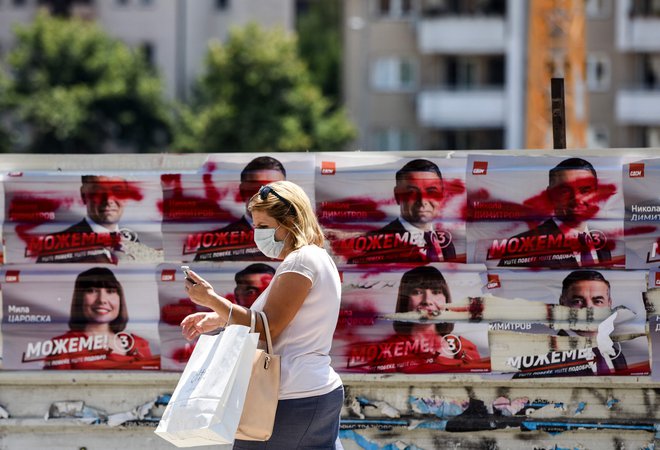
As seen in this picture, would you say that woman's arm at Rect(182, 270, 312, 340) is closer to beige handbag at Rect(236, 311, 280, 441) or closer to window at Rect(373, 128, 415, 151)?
beige handbag at Rect(236, 311, 280, 441)

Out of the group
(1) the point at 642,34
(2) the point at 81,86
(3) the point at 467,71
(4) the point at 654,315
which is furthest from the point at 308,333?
(2) the point at 81,86

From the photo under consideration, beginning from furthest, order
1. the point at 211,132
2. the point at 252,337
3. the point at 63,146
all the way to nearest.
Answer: the point at 63,146
the point at 211,132
the point at 252,337

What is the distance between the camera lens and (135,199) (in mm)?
6152

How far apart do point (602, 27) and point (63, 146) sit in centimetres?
2012

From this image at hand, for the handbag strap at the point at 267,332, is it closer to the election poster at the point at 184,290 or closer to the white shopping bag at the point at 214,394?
the white shopping bag at the point at 214,394

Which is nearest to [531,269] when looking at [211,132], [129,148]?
[211,132]

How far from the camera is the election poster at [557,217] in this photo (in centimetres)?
598

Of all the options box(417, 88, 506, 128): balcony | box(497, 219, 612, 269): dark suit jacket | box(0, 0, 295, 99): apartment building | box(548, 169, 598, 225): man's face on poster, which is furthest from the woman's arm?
box(0, 0, 295, 99): apartment building

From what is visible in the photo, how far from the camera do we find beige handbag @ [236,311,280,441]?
4.68 metres

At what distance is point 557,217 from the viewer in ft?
19.7

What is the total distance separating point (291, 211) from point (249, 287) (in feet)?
4.29

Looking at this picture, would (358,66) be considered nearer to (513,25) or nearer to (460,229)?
(513,25)

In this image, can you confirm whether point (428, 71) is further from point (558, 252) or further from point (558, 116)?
point (558, 252)

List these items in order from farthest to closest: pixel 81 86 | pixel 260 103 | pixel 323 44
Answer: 1. pixel 323 44
2. pixel 81 86
3. pixel 260 103
